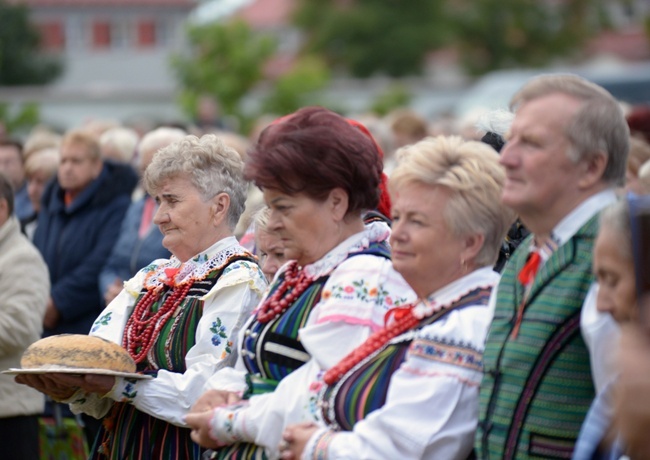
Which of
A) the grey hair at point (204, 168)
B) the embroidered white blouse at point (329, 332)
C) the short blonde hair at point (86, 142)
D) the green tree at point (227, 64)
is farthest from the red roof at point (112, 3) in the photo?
the embroidered white blouse at point (329, 332)

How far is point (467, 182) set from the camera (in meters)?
3.39

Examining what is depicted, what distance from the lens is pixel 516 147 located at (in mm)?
3225

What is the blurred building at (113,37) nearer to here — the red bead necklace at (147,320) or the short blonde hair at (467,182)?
the red bead necklace at (147,320)

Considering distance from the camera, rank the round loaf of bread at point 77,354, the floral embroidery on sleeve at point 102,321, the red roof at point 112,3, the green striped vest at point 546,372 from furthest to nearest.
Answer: the red roof at point 112,3, the floral embroidery on sleeve at point 102,321, the round loaf of bread at point 77,354, the green striped vest at point 546,372

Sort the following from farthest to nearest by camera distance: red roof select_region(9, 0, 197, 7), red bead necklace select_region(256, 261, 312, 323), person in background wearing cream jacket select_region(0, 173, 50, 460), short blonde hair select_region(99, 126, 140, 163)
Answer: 1. red roof select_region(9, 0, 197, 7)
2. short blonde hair select_region(99, 126, 140, 163)
3. person in background wearing cream jacket select_region(0, 173, 50, 460)
4. red bead necklace select_region(256, 261, 312, 323)

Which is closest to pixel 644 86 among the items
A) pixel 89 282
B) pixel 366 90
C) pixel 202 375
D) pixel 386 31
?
pixel 366 90

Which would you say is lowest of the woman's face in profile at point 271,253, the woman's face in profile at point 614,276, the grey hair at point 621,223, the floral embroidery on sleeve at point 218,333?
the floral embroidery on sleeve at point 218,333

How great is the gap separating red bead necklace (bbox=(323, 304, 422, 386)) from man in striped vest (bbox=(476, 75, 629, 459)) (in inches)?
11.8

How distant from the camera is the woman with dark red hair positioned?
11.6 feet

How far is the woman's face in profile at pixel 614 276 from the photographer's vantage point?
108 inches

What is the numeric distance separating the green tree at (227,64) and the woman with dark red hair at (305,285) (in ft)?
58.9

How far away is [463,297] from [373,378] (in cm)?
35

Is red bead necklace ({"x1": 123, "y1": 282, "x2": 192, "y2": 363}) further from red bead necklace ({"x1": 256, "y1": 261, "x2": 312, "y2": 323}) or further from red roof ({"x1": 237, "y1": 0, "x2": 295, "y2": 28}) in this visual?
red roof ({"x1": 237, "y1": 0, "x2": 295, "y2": 28})

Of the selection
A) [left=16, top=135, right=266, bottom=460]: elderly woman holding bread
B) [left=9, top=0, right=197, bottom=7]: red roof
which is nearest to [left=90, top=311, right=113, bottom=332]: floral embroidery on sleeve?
[left=16, top=135, right=266, bottom=460]: elderly woman holding bread
